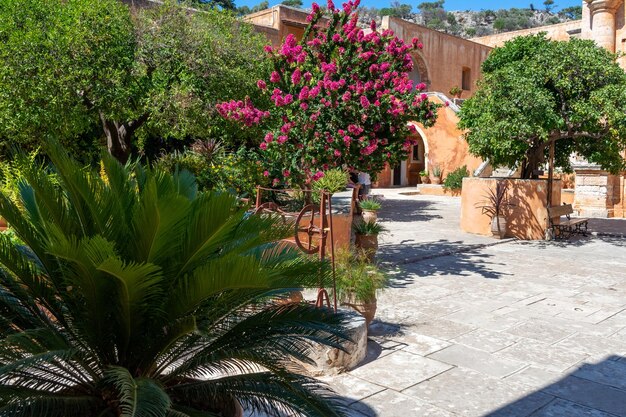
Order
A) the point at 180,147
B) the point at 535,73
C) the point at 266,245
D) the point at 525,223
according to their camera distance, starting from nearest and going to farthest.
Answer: the point at 266,245 < the point at 535,73 < the point at 525,223 < the point at 180,147

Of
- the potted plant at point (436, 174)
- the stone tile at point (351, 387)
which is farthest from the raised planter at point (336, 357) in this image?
the potted plant at point (436, 174)

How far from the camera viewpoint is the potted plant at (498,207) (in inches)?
498

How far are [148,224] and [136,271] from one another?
11.4 inches

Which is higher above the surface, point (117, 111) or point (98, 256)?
point (117, 111)

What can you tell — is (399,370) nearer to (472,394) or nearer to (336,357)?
(336,357)

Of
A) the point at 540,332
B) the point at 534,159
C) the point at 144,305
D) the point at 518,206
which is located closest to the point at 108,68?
the point at 540,332

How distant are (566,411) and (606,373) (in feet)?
3.29

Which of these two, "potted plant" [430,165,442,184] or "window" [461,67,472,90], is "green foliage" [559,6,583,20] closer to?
"window" [461,67,472,90]

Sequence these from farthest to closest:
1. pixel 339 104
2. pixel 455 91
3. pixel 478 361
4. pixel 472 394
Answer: pixel 455 91
pixel 339 104
pixel 478 361
pixel 472 394

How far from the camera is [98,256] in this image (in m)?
2.39

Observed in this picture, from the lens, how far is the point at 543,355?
17.2 ft

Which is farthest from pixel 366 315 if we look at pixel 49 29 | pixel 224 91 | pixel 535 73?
pixel 535 73

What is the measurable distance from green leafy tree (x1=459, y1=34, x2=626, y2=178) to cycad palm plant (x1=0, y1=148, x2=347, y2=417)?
9099 mm

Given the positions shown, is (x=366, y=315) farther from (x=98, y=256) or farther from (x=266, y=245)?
(x=98, y=256)
